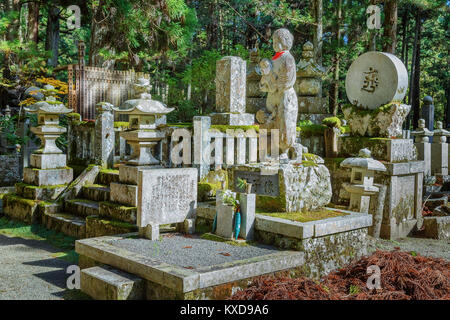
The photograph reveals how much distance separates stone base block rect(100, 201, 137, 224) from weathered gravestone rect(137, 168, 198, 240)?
113 cm

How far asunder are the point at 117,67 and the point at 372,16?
11.1 metres

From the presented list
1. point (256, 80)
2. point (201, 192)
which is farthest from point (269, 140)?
point (256, 80)

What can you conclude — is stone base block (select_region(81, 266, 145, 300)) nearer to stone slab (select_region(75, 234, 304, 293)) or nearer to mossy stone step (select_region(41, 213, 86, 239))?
stone slab (select_region(75, 234, 304, 293))

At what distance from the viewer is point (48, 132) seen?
10.8 metres

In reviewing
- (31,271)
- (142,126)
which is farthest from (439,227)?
(31,271)

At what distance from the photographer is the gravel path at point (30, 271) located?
19.3ft

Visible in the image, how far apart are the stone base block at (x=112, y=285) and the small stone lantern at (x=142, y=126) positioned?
2979 mm

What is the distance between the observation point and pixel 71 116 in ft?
38.9

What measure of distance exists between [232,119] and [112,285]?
16.1ft

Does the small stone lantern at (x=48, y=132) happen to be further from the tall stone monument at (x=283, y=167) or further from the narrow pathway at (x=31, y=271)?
the tall stone monument at (x=283, y=167)

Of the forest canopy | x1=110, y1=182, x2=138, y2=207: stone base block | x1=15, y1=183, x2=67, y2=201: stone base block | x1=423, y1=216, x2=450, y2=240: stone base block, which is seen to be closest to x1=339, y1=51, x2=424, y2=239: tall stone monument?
x1=423, y1=216, x2=450, y2=240: stone base block

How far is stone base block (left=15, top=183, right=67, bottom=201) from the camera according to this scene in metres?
10.4

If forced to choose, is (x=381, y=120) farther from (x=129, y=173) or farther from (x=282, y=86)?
(x=129, y=173)
